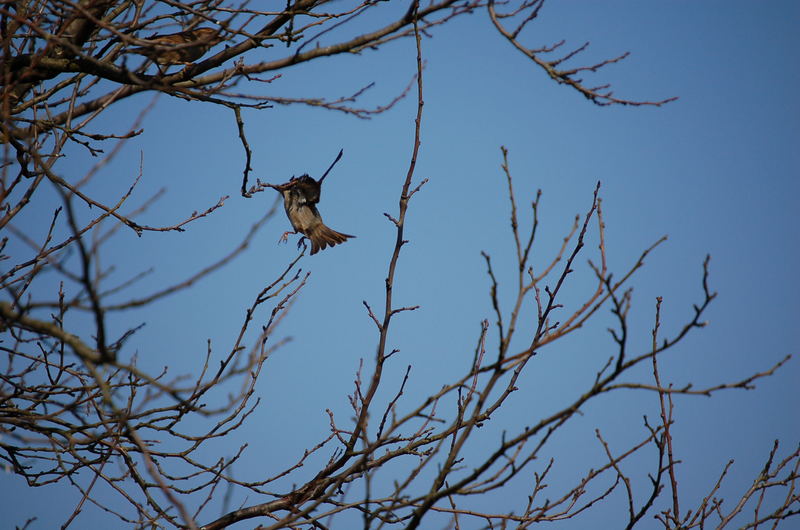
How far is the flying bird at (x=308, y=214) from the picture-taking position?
18.1 feet

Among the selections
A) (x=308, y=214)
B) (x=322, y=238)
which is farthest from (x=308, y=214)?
(x=322, y=238)

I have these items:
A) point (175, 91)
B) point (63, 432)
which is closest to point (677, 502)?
point (63, 432)

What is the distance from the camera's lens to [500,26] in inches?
137

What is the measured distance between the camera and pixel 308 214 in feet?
18.6

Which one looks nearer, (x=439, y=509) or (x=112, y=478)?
(x=439, y=509)

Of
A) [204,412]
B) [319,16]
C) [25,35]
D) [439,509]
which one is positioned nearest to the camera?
[204,412]

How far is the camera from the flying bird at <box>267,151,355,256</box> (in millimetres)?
5527

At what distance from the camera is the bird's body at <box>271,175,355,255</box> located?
5527 millimetres

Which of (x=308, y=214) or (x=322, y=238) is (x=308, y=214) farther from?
(x=322, y=238)

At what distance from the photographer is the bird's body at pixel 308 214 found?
5527 mm

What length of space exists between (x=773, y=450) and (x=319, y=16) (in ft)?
10.3

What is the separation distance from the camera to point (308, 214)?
18.6 ft

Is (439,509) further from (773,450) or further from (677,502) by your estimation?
(773,450)

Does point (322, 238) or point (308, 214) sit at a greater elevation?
point (308, 214)
